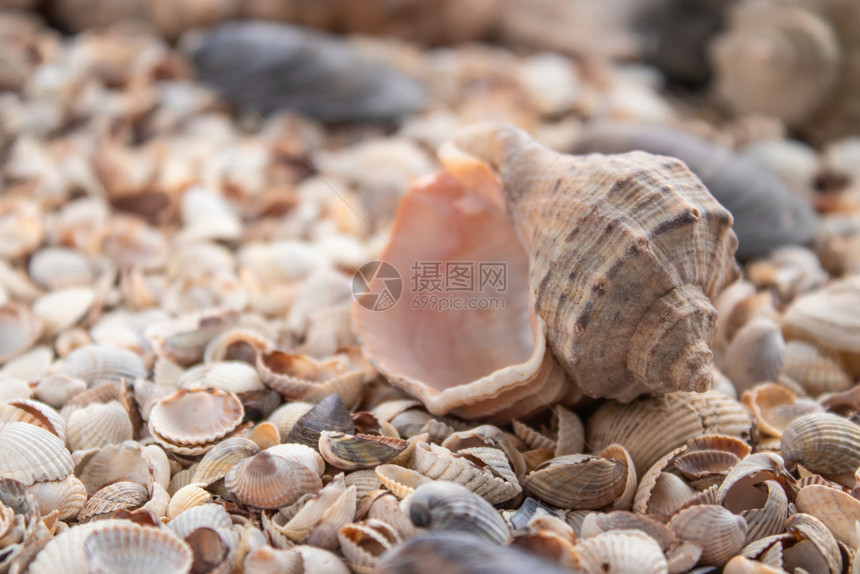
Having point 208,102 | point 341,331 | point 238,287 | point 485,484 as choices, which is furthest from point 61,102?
point 485,484

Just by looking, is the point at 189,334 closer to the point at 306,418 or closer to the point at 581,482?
the point at 306,418

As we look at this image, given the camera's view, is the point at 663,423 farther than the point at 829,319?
No

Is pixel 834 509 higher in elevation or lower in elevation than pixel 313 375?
higher

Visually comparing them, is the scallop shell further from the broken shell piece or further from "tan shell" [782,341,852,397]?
"tan shell" [782,341,852,397]

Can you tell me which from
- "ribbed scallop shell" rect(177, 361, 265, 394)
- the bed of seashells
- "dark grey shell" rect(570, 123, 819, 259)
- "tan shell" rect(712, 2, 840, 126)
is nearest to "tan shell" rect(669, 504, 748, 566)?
the bed of seashells

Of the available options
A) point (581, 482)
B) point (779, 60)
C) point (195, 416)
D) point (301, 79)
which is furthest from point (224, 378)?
point (779, 60)

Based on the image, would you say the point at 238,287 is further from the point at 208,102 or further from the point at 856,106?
the point at 856,106
